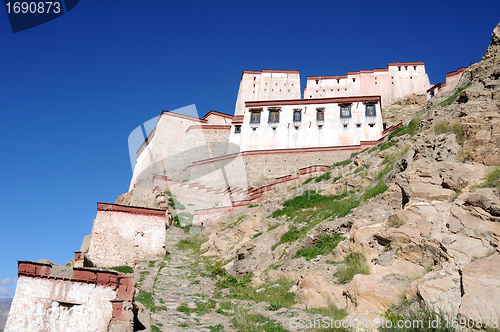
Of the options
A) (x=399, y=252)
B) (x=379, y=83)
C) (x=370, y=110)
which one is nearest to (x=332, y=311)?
(x=399, y=252)

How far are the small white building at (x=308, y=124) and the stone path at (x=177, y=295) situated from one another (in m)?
18.8

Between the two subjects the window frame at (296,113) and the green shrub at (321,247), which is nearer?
the green shrub at (321,247)

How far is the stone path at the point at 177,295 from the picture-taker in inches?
398

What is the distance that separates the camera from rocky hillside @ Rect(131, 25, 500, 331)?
25.6 ft

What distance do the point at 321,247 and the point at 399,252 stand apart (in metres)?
3.48

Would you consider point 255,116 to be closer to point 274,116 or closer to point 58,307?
point 274,116

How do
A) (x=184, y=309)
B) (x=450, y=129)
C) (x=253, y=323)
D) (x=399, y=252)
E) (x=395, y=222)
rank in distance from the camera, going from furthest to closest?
(x=450, y=129) → (x=184, y=309) → (x=395, y=222) → (x=253, y=323) → (x=399, y=252)

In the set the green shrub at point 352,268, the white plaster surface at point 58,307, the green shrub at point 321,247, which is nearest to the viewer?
the white plaster surface at point 58,307

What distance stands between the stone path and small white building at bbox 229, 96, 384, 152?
1883cm

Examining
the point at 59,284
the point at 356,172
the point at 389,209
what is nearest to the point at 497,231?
the point at 389,209

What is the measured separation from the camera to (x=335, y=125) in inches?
1417

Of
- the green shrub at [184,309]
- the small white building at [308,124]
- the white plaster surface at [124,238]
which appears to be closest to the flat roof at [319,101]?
the small white building at [308,124]

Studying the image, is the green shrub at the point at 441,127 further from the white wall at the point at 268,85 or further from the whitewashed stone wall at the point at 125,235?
the white wall at the point at 268,85

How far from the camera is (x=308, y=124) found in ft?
121
